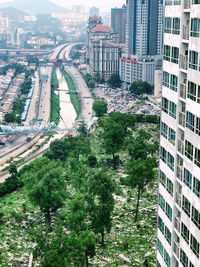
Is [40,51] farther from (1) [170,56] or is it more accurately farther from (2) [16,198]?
(1) [170,56]

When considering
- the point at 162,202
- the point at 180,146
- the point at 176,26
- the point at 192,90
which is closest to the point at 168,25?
the point at 176,26

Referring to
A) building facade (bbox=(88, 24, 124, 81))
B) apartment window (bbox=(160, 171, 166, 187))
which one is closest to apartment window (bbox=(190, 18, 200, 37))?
apartment window (bbox=(160, 171, 166, 187))

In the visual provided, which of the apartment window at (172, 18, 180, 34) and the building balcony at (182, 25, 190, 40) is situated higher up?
the apartment window at (172, 18, 180, 34)

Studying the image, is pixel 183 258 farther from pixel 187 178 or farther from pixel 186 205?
pixel 187 178

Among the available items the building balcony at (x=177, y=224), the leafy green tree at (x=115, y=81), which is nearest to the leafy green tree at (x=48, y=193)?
the building balcony at (x=177, y=224)

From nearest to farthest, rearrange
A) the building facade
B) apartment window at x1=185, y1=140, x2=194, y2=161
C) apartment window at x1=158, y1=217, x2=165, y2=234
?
apartment window at x1=185, y1=140, x2=194, y2=161, apartment window at x1=158, y1=217, x2=165, y2=234, the building facade

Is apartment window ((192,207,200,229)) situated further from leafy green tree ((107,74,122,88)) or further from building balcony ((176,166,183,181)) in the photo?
leafy green tree ((107,74,122,88))

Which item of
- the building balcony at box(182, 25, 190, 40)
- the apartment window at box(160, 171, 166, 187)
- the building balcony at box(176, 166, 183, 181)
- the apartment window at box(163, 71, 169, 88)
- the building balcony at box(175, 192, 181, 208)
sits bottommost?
the building balcony at box(175, 192, 181, 208)
